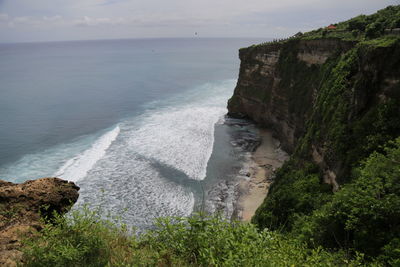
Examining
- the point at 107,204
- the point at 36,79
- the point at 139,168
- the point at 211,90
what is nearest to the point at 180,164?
the point at 139,168

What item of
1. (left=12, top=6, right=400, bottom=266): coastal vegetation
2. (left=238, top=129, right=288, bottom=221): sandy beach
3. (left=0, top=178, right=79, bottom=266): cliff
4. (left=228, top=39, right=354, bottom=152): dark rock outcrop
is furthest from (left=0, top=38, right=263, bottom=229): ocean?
(left=228, top=39, right=354, bottom=152): dark rock outcrop

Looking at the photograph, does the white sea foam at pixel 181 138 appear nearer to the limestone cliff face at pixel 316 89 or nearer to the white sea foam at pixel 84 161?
the white sea foam at pixel 84 161

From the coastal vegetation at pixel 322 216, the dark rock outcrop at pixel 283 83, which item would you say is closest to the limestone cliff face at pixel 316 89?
the dark rock outcrop at pixel 283 83

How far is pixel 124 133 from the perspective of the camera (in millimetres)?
50875

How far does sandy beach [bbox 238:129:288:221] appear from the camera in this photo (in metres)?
29.7

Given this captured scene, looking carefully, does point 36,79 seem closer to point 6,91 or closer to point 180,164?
point 6,91

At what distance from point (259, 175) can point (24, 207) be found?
27.4m

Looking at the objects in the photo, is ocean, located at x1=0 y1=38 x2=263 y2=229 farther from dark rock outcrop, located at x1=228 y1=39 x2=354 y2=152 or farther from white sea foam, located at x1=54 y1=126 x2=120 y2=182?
dark rock outcrop, located at x1=228 y1=39 x2=354 y2=152

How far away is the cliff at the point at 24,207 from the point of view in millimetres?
10188

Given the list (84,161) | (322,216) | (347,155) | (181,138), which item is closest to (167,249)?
(322,216)

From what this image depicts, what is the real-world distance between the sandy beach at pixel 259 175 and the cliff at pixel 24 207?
17.6 m

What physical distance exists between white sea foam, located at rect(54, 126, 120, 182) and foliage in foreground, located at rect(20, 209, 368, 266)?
88.5 feet

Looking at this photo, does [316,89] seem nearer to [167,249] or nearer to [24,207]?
[167,249]

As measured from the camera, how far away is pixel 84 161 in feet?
129
